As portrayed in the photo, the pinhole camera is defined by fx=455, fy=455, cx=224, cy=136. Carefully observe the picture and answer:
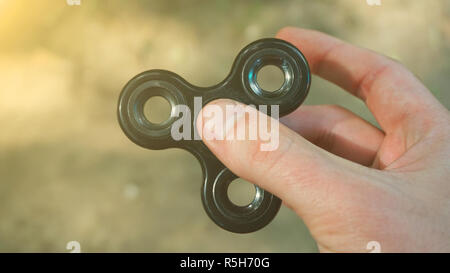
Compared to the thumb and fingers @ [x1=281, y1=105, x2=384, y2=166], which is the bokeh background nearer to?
fingers @ [x1=281, y1=105, x2=384, y2=166]

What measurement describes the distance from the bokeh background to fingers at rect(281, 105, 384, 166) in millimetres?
101

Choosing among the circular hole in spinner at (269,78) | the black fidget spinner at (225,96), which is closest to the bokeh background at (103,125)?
the circular hole in spinner at (269,78)

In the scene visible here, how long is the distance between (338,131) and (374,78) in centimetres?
8

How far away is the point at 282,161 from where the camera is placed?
1.07 feet

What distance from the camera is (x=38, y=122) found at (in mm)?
→ 638

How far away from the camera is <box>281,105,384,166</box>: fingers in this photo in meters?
0.54

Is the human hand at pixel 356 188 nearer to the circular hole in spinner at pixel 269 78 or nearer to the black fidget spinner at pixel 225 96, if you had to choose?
the black fidget spinner at pixel 225 96

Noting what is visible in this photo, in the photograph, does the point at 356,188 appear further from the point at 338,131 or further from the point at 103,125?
the point at 103,125

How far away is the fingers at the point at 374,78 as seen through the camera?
48 centimetres

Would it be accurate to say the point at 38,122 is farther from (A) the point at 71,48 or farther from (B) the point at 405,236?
(B) the point at 405,236

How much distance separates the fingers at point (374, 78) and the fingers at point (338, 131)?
0.08 feet

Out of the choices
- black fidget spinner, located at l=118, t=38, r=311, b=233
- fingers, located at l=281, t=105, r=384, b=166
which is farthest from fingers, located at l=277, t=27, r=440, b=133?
black fidget spinner, located at l=118, t=38, r=311, b=233
